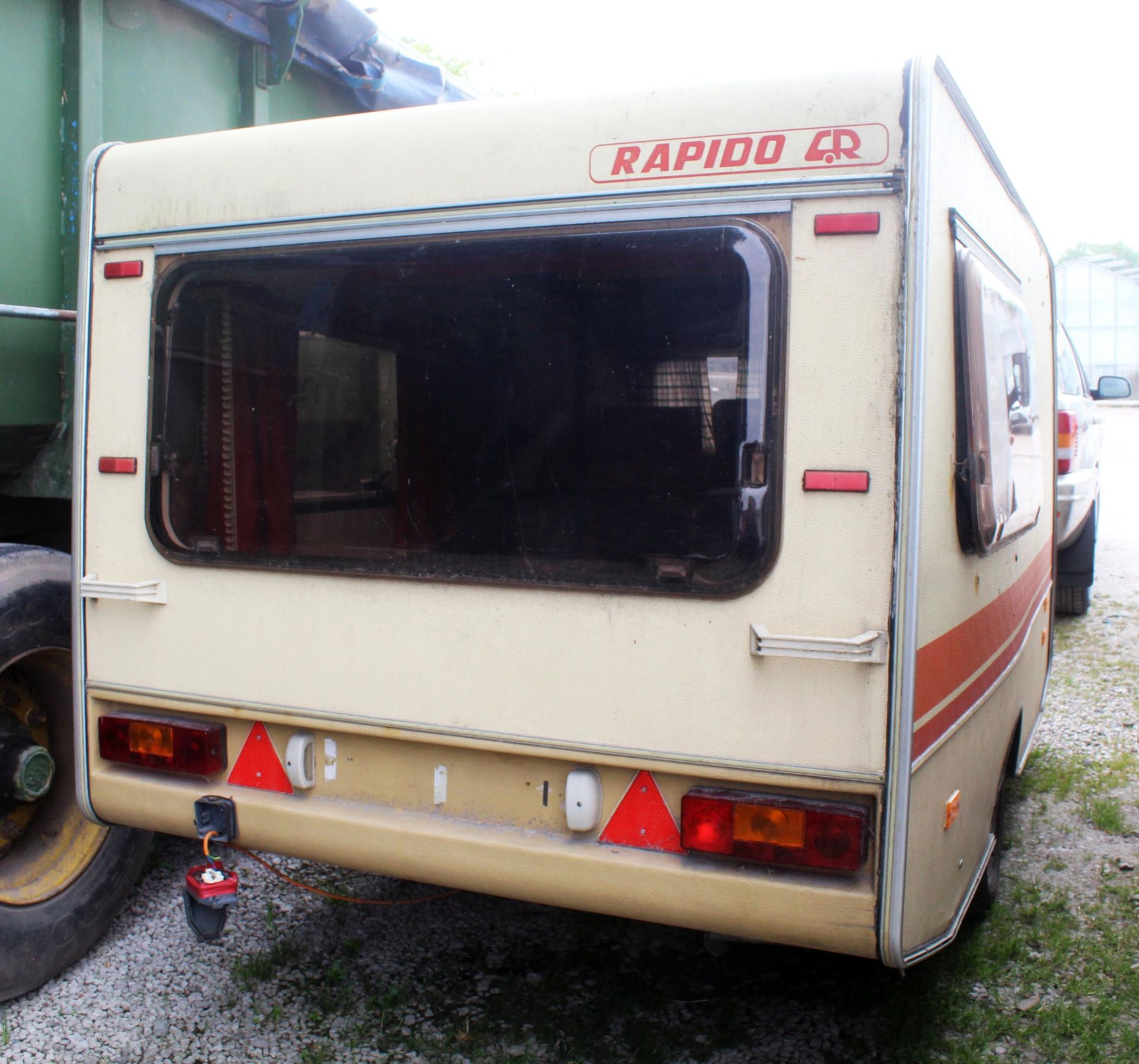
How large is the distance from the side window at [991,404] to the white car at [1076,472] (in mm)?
2906

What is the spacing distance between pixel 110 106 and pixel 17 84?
0.33m

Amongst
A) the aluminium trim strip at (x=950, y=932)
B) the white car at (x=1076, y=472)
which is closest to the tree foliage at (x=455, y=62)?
the white car at (x=1076, y=472)

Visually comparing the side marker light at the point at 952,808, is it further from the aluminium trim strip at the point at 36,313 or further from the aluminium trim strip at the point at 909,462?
the aluminium trim strip at the point at 36,313

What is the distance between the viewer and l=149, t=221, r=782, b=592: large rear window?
229cm

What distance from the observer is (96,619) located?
2.88 meters

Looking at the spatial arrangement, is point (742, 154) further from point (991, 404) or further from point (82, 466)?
point (82, 466)

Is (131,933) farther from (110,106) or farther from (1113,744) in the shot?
(1113,744)

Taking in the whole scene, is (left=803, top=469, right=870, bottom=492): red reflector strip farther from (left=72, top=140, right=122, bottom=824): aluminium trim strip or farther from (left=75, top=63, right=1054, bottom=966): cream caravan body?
(left=72, top=140, right=122, bottom=824): aluminium trim strip

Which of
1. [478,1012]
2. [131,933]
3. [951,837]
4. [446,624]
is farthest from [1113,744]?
[131,933]

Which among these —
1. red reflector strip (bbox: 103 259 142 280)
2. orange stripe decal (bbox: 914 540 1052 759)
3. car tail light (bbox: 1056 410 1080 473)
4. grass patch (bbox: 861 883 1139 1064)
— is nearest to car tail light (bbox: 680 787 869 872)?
A: orange stripe decal (bbox: 914 540 1052 759)

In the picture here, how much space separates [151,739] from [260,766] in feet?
1.01

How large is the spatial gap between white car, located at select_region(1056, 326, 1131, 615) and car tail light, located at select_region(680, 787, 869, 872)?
166 inches

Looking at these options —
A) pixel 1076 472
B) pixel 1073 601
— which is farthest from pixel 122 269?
pixel 1073 601

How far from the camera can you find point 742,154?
87.0 inches
